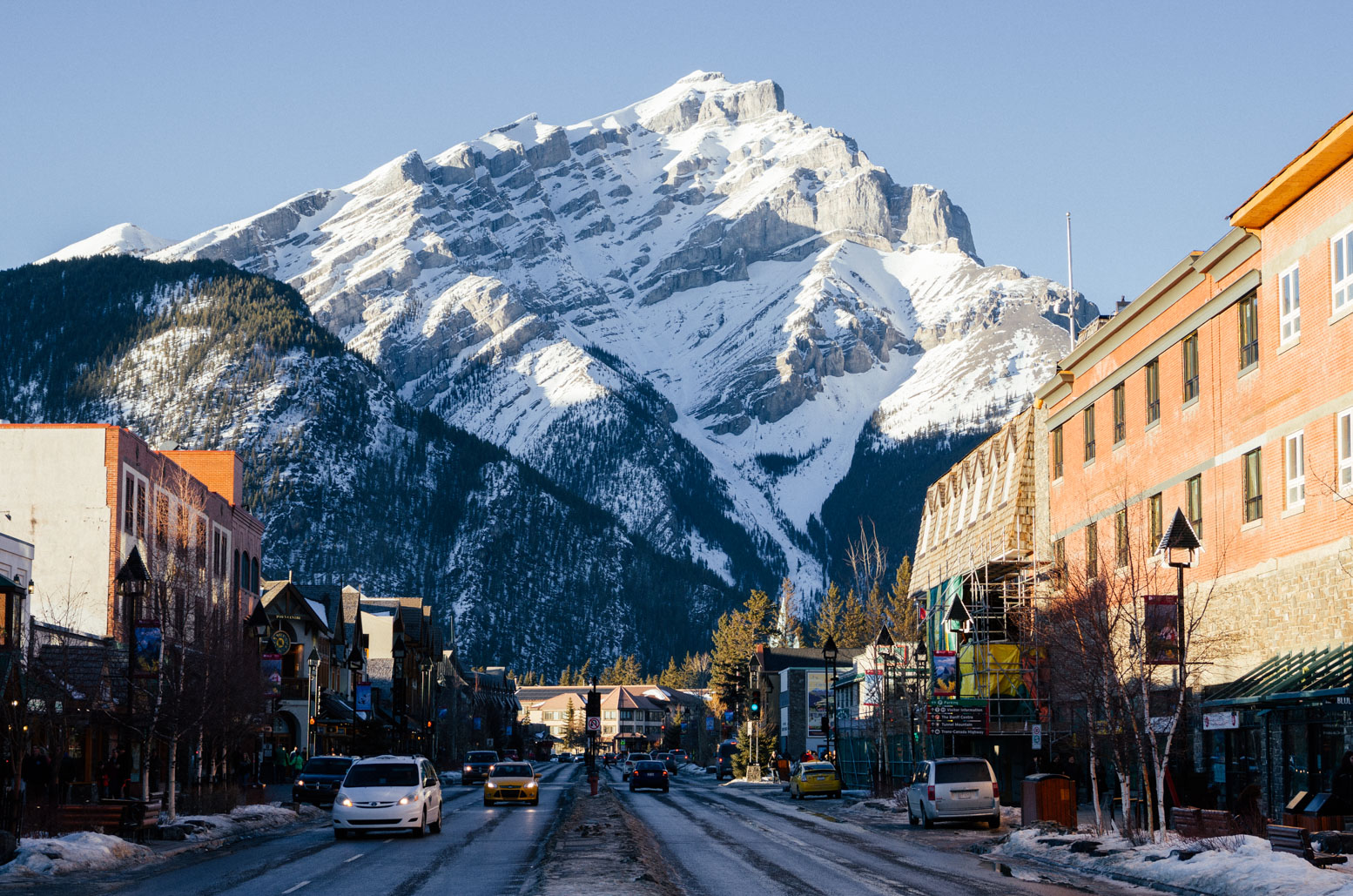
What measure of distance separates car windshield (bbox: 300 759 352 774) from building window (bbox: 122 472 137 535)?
10.1 m

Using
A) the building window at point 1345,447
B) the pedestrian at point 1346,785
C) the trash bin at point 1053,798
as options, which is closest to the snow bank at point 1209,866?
the pedestrian at point 1346,785

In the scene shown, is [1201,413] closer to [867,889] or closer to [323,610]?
[867,889]

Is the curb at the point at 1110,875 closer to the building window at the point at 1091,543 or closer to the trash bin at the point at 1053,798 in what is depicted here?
the trash bin at the point at 1053,798

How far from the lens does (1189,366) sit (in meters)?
40.2

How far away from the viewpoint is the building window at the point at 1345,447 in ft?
98.7

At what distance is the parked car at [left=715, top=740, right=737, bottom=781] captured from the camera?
121438mm

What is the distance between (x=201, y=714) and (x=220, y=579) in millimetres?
29742

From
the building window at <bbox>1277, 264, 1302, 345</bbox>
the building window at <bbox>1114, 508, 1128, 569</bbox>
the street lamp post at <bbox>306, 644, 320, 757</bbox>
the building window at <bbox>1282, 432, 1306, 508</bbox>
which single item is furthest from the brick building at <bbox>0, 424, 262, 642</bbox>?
the building window at <bbox>1277, 264, 1302, 345</bbox>

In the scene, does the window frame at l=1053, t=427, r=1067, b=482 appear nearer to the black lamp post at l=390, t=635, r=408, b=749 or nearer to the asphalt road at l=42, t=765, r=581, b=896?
the asphalt road at l=42, t=765, r=581, b=896

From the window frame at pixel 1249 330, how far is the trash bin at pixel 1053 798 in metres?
10.2

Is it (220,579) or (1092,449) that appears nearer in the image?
(1092,449)

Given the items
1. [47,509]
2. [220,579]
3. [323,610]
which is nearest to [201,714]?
[47,509]

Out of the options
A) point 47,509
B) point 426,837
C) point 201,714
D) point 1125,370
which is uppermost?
point 1125,370

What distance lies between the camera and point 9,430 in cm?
5359
